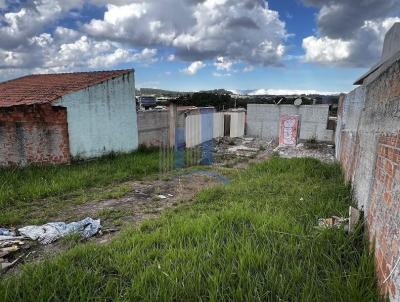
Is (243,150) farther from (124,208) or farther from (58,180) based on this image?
(124,208)

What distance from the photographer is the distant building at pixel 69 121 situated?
26.3 feet

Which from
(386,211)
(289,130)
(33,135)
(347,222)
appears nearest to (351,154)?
(347,222)

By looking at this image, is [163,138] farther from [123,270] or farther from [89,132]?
[123,270]

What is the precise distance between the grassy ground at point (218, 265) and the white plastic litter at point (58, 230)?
30.8 inches

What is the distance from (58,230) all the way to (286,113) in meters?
14.1

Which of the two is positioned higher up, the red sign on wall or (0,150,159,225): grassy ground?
the red sign on wall

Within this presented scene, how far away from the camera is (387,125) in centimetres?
292

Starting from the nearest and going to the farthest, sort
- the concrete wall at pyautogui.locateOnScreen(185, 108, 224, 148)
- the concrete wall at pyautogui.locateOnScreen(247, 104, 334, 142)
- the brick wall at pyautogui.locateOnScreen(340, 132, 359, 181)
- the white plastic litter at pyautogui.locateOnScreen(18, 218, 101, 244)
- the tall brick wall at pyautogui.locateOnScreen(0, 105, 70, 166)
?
the white plastic litter at pyautogui.locateOnScreen(18, 218, 101, 244), the brick wall at pyautogui.locateOnScreen(340, 132, 359, 181), the tall brick wall at pyautogui.locateOnScreen(0, 105, 70, 166), the concrete wall at pyautogui.locateOnScreen(185, 108, 224, 148), the concrete wall at pyautogui.locateOnScreen(247, 104, 334, 142)

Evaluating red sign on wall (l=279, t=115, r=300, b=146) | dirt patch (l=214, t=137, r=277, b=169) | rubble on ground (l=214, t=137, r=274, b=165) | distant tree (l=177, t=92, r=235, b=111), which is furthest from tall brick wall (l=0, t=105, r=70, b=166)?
distant tree (l=177, t=92, r=235, b=111)

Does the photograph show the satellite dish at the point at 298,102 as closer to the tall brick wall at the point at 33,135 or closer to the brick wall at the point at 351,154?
the brick wall at the point at 351,154

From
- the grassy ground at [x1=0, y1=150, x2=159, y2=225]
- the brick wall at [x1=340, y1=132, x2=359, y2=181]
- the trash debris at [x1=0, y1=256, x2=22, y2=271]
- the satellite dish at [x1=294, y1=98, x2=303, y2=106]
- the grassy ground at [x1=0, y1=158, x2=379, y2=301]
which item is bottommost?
the grassy ground at [x1=0, y1=150, x2=159, y2=225]

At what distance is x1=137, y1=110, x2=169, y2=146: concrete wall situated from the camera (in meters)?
11.8

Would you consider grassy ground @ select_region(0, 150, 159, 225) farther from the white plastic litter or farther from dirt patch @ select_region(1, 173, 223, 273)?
the white plastic litter

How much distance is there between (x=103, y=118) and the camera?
10148 millimetres
